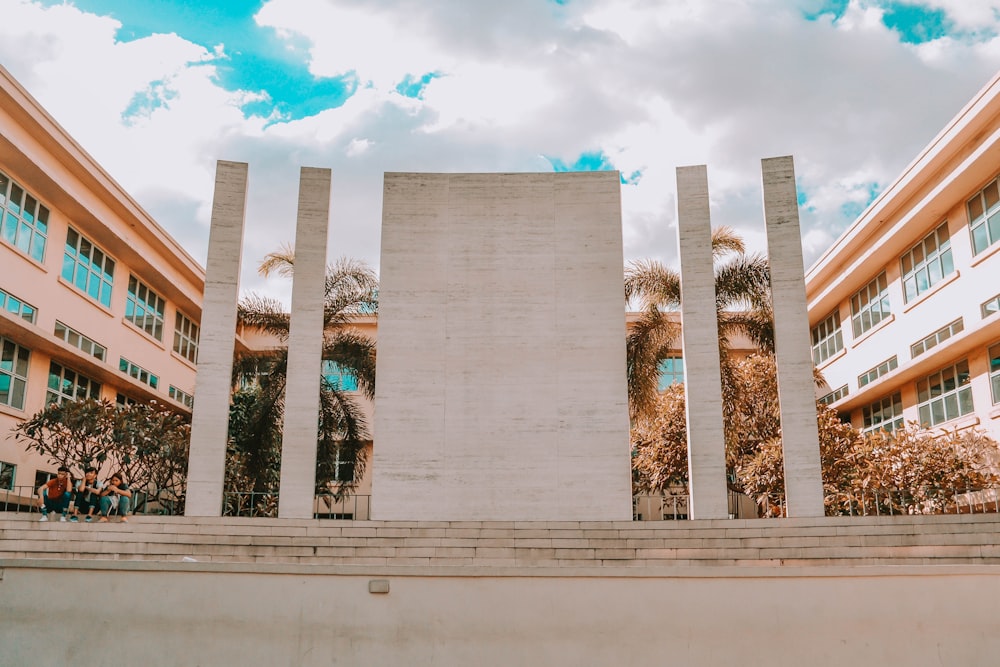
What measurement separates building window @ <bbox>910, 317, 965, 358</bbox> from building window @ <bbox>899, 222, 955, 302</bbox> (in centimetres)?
142

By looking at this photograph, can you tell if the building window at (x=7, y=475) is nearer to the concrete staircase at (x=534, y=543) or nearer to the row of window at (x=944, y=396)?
the concrete staircase at (x=534, y=543)

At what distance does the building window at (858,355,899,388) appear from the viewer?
97.6 ft

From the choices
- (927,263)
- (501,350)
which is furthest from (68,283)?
(927,263)

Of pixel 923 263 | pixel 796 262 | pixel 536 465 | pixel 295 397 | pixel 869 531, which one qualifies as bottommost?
pixel 869 531

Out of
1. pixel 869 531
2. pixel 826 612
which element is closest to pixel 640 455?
pixel 869 531

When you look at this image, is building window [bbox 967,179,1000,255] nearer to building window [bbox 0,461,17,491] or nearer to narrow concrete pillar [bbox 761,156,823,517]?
narrow concrete pillar [bbox 761,156,823,517]

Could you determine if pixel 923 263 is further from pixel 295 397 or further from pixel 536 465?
pixel 295 397

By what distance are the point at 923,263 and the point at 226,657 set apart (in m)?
23.5

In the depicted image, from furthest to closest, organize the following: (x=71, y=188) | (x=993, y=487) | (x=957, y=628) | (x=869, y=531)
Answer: (x=71, y=188) → (x=993, y=487) → (x=869, y=531) → (x=957, y=628)

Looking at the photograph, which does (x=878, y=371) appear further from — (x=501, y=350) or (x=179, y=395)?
(x=179, y=395)

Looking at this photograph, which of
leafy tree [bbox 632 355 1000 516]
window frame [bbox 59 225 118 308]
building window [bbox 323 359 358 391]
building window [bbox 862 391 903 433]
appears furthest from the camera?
building window [bbox 862 391 903 433]

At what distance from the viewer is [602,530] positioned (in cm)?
1689

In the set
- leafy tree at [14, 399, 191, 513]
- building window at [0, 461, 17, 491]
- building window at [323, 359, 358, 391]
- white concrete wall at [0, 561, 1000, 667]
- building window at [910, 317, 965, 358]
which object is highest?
building window at [910, 317, 965, 358]

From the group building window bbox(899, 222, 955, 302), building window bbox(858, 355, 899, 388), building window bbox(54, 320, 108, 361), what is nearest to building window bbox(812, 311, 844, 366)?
building window bbox(858, 355, 899, 388)
